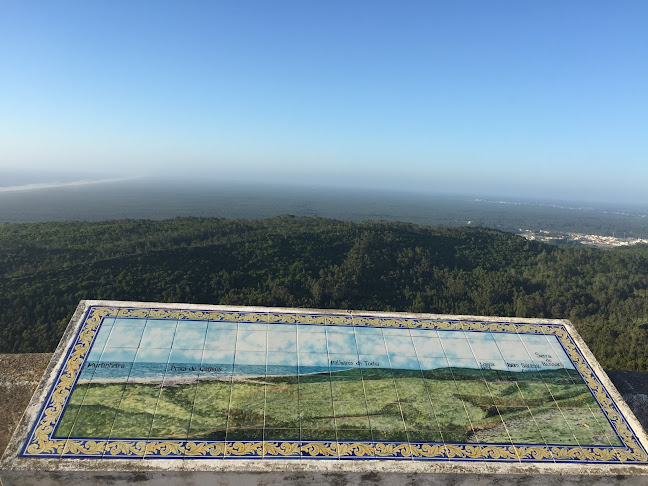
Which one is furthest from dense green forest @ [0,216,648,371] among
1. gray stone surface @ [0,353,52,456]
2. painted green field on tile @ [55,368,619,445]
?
gray stone surface @ [0,353,52,456]

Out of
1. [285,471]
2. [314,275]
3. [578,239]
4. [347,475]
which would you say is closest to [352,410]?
[347,475]

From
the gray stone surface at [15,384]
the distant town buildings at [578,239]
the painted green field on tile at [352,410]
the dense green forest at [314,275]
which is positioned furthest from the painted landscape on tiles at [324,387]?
the distant town buildings at [578,239]

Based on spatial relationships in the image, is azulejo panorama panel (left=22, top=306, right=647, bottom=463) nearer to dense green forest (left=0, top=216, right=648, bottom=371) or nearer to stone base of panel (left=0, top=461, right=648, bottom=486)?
stone base of panel (left=0, top=461, right=648, bottom=486)

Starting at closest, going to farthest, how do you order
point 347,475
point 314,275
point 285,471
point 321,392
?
point 285,471
point 347,475
point 321,392
point 314,275

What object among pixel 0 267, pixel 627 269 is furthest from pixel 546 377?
pixel 627 269

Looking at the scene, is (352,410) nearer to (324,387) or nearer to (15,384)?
(324,387)

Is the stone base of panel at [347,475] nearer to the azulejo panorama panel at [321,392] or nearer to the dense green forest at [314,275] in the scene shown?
the azulejo panorama panel at [321,392]

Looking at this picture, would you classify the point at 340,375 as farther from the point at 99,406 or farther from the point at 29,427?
the point at 29,427
